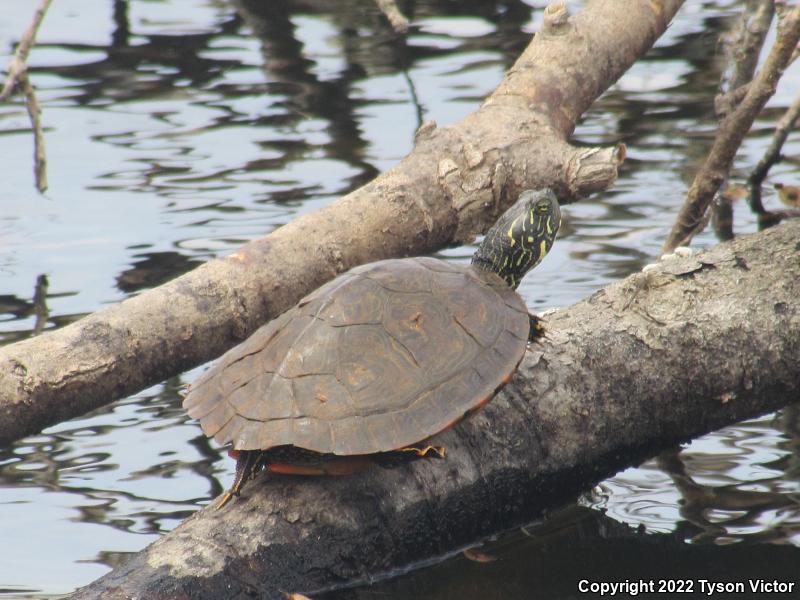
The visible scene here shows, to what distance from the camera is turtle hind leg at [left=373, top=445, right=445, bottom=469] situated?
10.3 ft

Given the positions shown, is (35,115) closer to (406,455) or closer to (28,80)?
(28,80)

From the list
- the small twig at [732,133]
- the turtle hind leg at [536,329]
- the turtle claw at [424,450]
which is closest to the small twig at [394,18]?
the small twig at [732,133]

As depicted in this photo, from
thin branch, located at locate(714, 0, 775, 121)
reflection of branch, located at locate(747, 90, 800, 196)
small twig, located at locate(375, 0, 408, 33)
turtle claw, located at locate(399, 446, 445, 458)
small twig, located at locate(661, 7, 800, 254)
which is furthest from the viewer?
thin branch, located at locate(714, 0, 775, 121)

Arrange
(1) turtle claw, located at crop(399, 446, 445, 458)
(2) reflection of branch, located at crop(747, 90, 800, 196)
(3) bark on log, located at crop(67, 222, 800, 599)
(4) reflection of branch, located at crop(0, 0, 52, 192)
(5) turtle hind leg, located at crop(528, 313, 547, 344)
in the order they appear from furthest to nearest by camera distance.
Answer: (2) reflection of branch, located at crop(747, 90, 800, 196) < (4) reflection of branch, located at crop(0, 0, 52, 192) < (5) turtle hind leg, located at crop(528, 313, 547, 344) < (1) turtle claw, located at crop(399, 446, 445, 458) < (3) bark on log, located at crop(67, 222, 800, 599)

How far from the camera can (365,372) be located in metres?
3.16

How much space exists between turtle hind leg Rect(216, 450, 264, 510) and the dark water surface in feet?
1.55

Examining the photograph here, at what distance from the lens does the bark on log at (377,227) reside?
3.79m

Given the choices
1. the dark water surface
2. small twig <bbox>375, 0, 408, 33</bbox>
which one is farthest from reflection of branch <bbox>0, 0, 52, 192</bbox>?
small twig <bbox>375, 0, 408, 33</bbox>

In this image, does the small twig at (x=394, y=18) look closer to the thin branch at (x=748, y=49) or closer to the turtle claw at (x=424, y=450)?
the thin branch at (x=748, y=49)

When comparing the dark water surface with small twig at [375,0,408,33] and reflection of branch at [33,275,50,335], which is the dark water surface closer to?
reflection of branch at [33,275,50,335]

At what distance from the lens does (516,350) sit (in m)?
3.29

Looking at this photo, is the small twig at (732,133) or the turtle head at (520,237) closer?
the turtle head at (520,237)

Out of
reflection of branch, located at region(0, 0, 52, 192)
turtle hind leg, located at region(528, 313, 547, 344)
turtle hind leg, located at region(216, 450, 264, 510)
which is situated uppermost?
reflection of branch, located at region(0, 0, 52, 192)

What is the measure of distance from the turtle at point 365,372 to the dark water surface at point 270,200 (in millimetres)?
502
